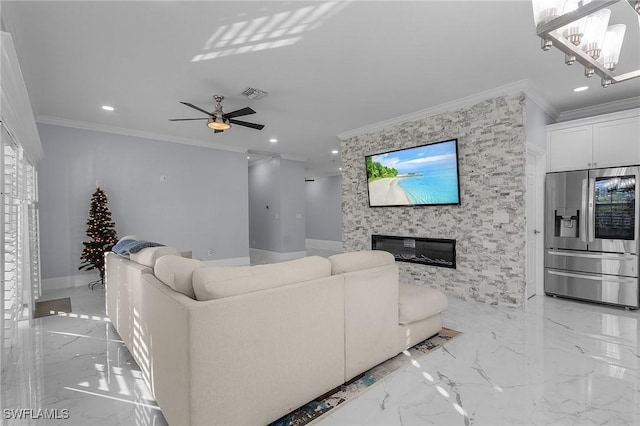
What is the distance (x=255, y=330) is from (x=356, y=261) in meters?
0.91

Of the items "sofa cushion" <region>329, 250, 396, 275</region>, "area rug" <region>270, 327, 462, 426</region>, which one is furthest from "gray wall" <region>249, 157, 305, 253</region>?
"sofa cushion" <region>329, 250, 396, 275</region>

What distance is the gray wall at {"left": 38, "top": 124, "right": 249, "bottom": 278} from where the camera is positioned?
492cm

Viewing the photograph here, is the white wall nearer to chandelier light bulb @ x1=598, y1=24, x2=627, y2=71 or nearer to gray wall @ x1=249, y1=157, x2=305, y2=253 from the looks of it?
chandelier light bulb @ x1=598, y1=24, x2=627, y2=71

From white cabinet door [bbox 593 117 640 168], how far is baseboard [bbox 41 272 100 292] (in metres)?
7.91

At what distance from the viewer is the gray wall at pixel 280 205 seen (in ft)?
26.2

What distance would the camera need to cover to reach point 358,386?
2043 mm

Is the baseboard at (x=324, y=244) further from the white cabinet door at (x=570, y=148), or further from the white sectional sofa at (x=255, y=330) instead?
the white sectional sofa at (x=255, y=330)

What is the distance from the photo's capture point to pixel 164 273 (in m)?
1.80

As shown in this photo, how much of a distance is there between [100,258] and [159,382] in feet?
13.2

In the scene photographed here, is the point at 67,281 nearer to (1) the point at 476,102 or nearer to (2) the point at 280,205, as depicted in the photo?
(2) the point at 280,205

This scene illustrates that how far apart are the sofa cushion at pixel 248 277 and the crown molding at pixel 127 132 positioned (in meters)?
5.10

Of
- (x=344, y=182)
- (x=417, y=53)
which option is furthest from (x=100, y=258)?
(x=417, y=53)

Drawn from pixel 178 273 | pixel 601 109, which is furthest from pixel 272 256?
pixel 601 109

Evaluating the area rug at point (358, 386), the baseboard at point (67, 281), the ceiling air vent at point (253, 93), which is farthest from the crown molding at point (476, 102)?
the baseboard at point (67, 281)
